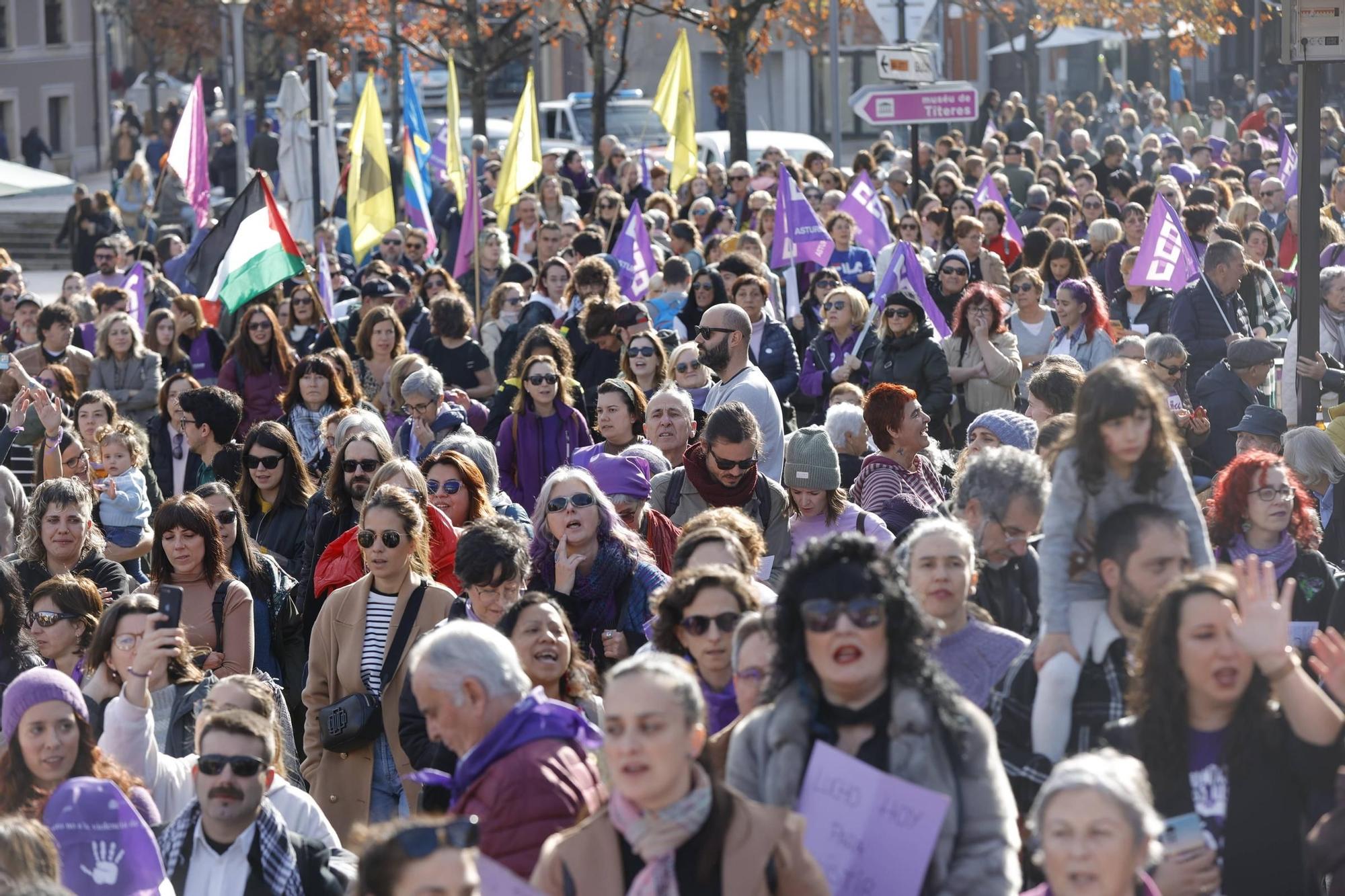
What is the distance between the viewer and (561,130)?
129ft

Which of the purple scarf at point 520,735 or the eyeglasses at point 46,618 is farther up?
the purple scarf at point 520,735

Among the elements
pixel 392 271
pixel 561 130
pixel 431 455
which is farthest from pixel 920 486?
pixel 561 130

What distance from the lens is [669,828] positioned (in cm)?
386

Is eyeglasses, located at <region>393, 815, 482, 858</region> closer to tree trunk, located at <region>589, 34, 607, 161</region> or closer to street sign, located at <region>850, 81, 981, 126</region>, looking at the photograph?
street sign, located at <region>850, 81, 981, 126</region>

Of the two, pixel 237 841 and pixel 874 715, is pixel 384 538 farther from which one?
pixel 874 715

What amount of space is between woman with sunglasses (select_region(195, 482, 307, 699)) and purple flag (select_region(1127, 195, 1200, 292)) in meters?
6.86

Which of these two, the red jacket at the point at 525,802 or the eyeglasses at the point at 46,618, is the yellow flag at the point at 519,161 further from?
the red jacket at the point at 525,802

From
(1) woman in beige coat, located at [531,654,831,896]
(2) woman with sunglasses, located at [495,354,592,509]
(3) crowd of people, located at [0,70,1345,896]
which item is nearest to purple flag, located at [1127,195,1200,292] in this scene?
(3) crowd of people, located at [0,70,1345,896]

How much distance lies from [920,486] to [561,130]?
31646 millimetres

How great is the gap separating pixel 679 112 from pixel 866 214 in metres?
4.43

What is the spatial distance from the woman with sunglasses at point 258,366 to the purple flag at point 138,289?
4014mm

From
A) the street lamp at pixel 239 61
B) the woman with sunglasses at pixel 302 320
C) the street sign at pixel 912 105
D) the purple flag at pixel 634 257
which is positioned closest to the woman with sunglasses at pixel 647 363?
the woman with sunglasses at pixel 302 320

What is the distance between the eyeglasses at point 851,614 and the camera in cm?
418

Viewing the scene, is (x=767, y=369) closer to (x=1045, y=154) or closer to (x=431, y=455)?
(x=431, y=455)
